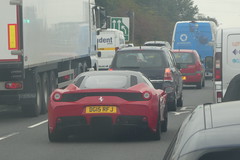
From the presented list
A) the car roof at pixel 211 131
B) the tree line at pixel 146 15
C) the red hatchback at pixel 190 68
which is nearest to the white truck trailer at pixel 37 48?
the red hatchback at pixel 190 68

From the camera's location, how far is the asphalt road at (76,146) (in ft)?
37.8

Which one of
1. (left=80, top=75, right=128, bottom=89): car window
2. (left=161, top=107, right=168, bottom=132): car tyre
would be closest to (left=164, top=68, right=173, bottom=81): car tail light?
(left=161, top=107, right=168, bottom=132): car tyre

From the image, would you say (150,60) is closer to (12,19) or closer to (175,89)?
(175,89)

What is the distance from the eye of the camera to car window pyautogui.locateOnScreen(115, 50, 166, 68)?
19.9 metres

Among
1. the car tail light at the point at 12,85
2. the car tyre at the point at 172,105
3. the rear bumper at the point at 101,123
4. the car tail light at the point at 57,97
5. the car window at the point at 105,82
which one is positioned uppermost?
the car window at the point at 105,82

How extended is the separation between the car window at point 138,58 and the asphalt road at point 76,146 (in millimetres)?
3456

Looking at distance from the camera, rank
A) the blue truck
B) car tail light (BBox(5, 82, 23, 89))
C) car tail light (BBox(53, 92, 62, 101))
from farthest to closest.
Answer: the blue truck, car tail light (BBox(5, 82, 23, 89)), car tail light (BBox(53, 92, 62, 101))

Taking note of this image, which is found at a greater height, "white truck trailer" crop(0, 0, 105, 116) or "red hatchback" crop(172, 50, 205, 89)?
"white truck trailer" crop(0, 0, 105, 116)

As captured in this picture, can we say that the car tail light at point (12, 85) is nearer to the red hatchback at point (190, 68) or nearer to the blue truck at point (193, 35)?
the red hatchback at point (190, 68)

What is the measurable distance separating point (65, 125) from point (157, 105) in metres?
1.50

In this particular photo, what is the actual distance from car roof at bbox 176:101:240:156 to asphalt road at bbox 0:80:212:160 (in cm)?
700

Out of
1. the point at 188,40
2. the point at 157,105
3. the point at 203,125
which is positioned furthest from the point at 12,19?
the point at 188,40

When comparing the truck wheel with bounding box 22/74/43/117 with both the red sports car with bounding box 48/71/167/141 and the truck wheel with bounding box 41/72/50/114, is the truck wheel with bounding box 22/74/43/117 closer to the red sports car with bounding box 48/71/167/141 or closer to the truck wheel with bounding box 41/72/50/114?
the truck wheel with bounding box 41/72/50/114

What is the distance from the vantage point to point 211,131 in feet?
12.1
